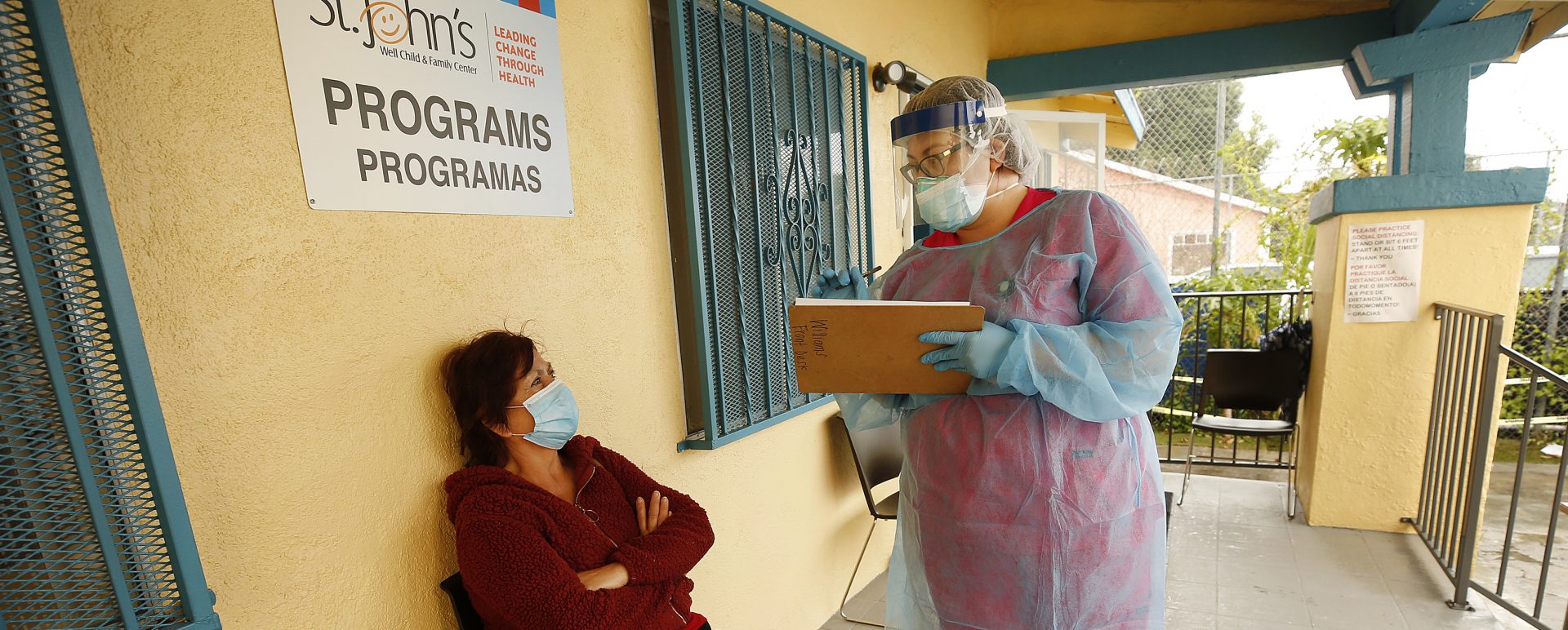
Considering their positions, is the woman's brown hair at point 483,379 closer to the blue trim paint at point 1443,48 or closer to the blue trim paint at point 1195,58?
the blue trim paint at point 1195,58

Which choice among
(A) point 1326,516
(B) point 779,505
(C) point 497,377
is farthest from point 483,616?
(A) point 1326,516

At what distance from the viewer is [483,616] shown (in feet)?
4.28

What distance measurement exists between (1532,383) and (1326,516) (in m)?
1.41

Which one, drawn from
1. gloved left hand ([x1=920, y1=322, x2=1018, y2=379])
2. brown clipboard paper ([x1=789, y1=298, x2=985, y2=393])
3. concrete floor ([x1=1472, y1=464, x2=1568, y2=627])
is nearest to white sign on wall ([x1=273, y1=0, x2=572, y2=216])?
brown clipboard paper ([x1=789, y1=298, x2=985, y2=393])

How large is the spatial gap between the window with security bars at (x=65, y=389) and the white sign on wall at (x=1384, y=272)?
4233 millimetres

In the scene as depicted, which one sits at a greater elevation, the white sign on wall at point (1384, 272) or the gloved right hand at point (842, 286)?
the gloved right hand at point (842, 286)

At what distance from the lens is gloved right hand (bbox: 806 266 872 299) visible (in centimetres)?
156

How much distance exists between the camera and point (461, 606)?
4.24ft

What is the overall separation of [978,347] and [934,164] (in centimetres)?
38

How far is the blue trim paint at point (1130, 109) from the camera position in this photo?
5.35 metres

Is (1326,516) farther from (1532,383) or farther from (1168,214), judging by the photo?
(1168,214)

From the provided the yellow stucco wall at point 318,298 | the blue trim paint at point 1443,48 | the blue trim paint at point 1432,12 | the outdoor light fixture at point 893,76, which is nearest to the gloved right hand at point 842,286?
the yellow stucco wall at point 318,298

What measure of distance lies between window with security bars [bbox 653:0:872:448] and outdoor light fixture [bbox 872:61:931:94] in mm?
296

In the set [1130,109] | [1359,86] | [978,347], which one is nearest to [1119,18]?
[1359,86]
